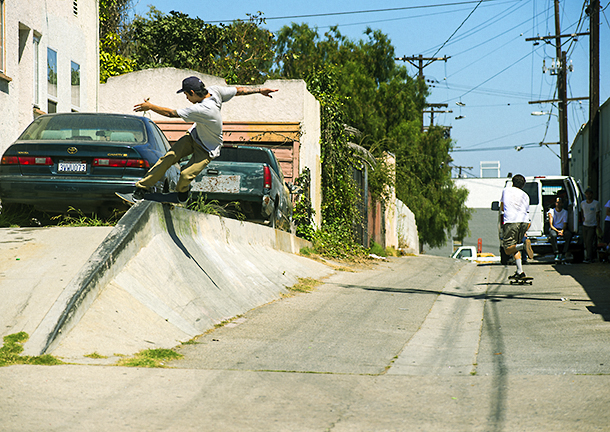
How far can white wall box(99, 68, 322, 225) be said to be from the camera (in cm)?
1656

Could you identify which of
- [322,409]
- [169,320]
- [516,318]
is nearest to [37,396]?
[322,409]

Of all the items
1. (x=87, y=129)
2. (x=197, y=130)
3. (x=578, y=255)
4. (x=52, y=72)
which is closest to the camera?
(x=197, y=130)

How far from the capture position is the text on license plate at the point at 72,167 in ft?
26.6

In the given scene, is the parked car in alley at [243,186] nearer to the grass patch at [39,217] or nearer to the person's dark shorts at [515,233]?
the grass patch at [39,217]

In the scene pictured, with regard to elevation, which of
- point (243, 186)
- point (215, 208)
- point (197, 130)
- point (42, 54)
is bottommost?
point (215, 208)

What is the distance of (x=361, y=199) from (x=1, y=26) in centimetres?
1116

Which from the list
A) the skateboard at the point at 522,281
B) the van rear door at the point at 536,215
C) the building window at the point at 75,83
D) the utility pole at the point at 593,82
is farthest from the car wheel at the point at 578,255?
the building window at the point at 75,83

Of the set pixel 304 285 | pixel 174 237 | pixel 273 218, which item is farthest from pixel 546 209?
pixel 174 237

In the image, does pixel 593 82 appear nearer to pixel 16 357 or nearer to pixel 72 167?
pixel 72 167

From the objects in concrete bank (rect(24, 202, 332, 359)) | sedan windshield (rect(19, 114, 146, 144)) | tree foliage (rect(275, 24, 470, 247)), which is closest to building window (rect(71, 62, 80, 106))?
sedan windshield (rect(19, 114, 146, 144))

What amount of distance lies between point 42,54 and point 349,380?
40.7 ft

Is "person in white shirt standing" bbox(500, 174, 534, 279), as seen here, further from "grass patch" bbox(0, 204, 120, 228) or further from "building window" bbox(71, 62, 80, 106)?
"building window" bbox(71, 62, 80, 106)

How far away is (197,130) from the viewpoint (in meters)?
6.89

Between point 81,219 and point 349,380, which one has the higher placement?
point 81,219
